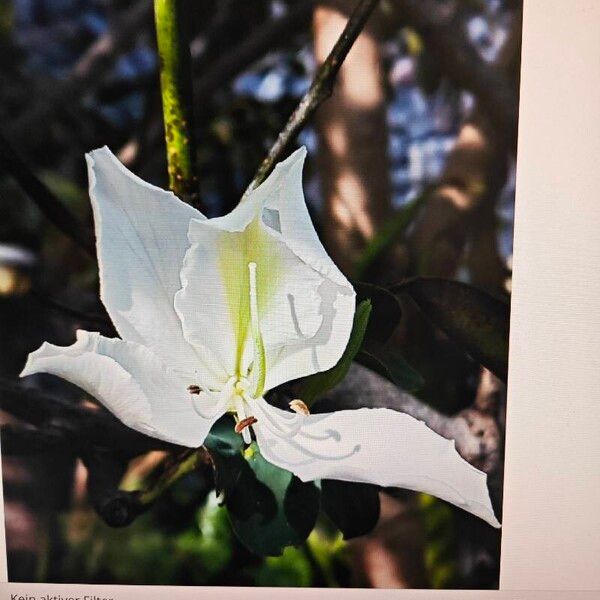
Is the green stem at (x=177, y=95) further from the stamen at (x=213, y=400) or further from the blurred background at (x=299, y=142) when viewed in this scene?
the stamen at (x=213, y=400)

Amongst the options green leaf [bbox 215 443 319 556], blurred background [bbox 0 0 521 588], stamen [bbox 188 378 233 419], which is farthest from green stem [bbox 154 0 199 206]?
green leaf [bbox 215 443 319 556]

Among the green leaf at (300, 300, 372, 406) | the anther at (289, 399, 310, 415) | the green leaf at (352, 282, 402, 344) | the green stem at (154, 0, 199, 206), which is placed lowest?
the anther at (289, 399, 310, 415)

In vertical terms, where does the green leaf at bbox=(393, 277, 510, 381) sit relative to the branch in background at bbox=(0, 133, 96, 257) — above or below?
below

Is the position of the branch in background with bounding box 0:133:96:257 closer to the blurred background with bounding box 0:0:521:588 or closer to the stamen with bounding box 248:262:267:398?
the blurred background with bounding box 0:0:521:588

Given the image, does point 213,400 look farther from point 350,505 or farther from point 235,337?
point 350,505

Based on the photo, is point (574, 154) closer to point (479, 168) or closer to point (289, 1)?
point (479, 168)

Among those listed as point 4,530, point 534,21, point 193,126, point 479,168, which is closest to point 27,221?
point 193,126
